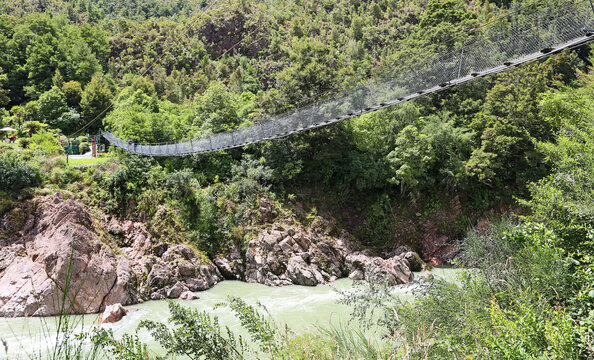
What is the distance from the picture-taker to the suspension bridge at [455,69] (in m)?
5.48

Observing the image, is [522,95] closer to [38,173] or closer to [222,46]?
[38,173]

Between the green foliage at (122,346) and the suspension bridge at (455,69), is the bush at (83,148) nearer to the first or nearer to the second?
the suspension bridge at (455,69)

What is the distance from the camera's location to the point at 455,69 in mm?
7156

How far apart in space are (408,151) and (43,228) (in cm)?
1029

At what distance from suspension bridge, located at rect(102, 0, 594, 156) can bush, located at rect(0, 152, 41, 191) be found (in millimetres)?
2724

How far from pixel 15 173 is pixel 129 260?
3769 mm

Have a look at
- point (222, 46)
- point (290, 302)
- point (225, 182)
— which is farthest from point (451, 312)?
point (222, 46)

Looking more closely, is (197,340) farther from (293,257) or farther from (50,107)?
(50,107)

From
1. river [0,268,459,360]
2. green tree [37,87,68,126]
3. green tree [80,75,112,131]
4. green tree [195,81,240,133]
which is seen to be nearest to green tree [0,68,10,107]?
green tree [37,87,68,126]

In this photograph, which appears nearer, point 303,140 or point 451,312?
point 451,312

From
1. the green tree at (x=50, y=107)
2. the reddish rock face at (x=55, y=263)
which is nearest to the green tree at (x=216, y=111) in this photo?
the reddish rock face at (x=55, y=263)

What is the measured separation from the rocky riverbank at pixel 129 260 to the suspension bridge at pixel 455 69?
2.90 metres

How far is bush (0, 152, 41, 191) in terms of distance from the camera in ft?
32.7

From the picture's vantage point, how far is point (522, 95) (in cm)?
1241
